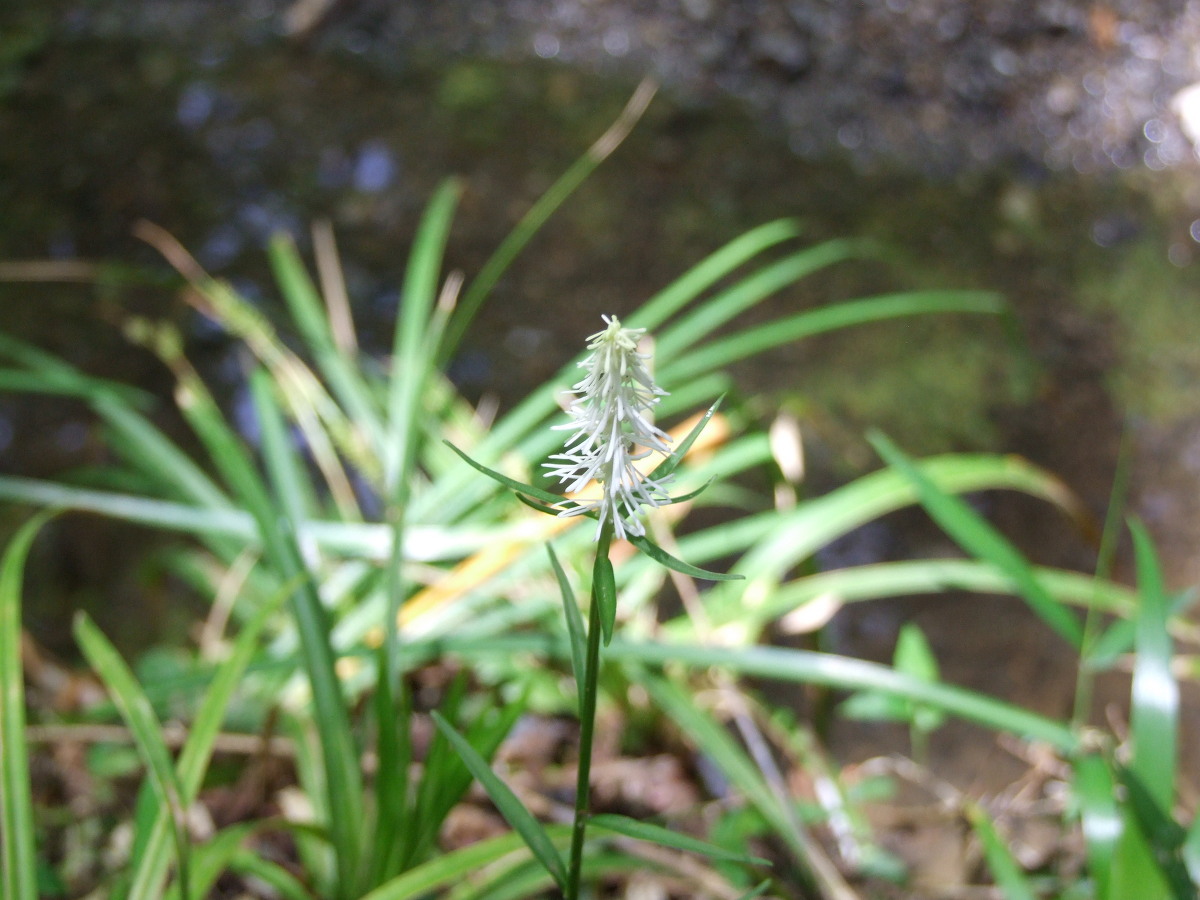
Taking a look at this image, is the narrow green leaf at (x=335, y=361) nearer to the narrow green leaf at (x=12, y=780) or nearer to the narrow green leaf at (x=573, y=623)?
the narrow green leaf at (x=12, y=780)

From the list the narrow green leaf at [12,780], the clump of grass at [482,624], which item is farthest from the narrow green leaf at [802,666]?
the narrow green leaf at [12,780]

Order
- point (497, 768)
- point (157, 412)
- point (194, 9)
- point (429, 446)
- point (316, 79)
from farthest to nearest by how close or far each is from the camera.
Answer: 1. point (194, 9)
2. point (316, 79)
3. point (157, 412)
4. point (429, 446)
5. point (497, 768)

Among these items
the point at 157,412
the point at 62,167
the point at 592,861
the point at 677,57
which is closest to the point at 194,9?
the point at 62,167

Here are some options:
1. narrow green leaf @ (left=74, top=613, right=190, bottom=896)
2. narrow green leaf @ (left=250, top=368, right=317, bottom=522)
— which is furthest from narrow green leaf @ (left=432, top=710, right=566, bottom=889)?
narrow green leaf @ (left=250, top=368, right=317, bottom=522)

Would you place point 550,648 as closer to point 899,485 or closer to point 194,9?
A: point 899,485

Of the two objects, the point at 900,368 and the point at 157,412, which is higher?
the point at 900,368

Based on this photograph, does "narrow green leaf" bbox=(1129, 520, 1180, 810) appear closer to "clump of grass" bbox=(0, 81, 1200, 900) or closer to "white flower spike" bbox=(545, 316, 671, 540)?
"clump of grass" bbox=(0, 81, 1200, 900)

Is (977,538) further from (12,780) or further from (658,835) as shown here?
(12,780)
